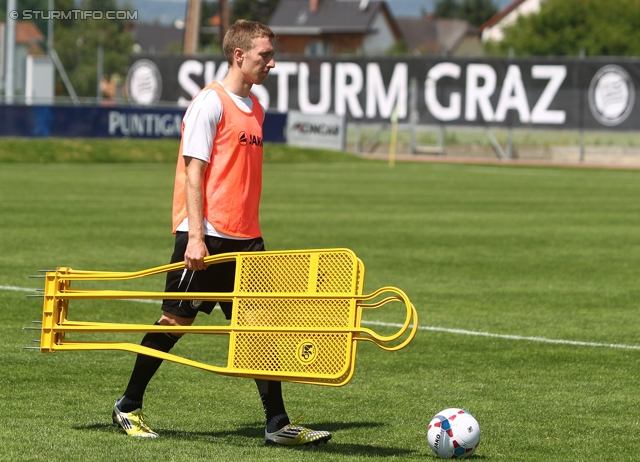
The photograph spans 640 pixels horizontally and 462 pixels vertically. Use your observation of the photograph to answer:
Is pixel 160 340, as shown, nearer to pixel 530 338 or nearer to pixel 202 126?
pixel 202 126

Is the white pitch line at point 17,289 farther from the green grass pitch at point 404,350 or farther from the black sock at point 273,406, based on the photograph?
the black sock at point 273,406

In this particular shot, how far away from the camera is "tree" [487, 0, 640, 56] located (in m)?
80.7

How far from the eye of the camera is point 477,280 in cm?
1288

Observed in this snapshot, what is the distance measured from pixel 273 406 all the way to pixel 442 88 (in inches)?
1522

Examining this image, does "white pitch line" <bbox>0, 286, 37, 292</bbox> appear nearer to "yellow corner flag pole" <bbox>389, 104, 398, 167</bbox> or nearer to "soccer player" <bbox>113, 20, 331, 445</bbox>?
"soccer player" <bbox>113, 20, 331, 445</bbox>

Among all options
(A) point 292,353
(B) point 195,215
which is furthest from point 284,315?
(B) point 195,215

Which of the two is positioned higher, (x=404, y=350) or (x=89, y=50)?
(x=89, y=50)

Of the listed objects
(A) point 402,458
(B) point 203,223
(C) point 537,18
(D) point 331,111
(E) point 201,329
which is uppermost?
(C) point 537,18

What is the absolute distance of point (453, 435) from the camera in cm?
585

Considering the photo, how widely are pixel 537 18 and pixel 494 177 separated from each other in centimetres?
5433

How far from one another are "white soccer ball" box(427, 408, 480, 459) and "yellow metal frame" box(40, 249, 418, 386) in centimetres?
50

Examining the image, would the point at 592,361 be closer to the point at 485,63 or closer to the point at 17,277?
the point at 17,277

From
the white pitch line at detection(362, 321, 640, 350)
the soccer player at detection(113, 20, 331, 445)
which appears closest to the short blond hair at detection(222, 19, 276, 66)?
the soccer player at detection(113, 20, 331, 445)

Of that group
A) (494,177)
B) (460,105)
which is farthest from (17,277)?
(460,105)
